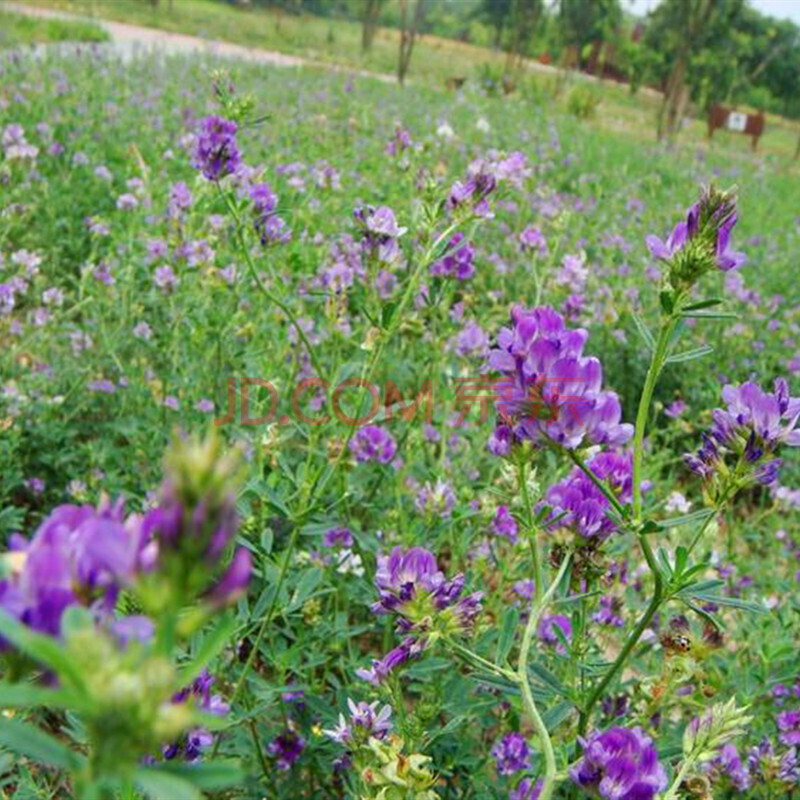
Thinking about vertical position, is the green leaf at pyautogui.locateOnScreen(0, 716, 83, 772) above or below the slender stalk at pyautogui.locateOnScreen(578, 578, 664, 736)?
above

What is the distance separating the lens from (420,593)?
1224 millimetres

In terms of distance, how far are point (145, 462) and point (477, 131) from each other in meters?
7.04

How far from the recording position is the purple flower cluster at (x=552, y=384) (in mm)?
1034

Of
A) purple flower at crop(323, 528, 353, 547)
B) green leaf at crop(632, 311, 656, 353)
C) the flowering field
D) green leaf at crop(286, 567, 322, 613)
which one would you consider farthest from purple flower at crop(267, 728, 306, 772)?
green leaf at crop(632, 311, 656, 353)

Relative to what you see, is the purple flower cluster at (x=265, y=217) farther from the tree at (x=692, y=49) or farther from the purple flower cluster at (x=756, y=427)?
the tree at (x=692, y=49)

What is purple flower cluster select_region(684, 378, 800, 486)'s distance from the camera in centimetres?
117

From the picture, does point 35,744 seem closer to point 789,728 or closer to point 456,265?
point 789,728

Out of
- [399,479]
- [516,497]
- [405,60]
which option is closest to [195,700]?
[516,497]

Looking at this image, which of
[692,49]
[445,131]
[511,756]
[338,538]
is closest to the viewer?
[511,756]

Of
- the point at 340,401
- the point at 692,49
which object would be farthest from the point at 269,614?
the point at 692,49

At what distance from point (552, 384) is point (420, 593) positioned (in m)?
0.36

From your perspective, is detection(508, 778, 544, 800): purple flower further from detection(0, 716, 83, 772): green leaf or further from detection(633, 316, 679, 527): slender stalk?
detection(0, 716, 83, 772): green leaf

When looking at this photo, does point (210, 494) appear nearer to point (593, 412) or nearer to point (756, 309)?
point (593, 412)

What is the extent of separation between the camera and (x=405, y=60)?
47.9ft
